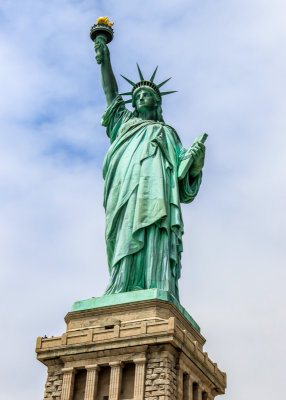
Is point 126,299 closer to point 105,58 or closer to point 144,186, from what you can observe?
point 144,186

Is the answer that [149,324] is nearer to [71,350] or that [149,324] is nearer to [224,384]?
[71,350]

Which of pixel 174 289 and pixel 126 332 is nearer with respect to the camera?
pixel 126 332

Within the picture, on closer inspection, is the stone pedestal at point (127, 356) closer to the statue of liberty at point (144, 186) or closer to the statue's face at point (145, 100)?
the statue of liberty at point (144, 186)

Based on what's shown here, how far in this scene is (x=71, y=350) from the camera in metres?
20.5

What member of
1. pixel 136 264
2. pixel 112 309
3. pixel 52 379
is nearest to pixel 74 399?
pixel 52 379

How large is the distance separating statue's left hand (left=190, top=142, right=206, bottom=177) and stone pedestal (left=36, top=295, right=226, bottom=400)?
4.66 metres

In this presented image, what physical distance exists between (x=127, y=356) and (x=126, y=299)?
5.49 ft

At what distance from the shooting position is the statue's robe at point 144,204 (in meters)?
22.1

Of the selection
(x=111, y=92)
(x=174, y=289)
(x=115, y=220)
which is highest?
(x=111, y=92)

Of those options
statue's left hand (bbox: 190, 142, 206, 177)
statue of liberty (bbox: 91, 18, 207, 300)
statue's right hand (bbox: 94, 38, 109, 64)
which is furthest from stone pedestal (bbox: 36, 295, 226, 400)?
statue's right hand (bbox: 94, 38, 109, 64)

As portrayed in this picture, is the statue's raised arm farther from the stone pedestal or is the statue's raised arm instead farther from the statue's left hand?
the stone pedestal

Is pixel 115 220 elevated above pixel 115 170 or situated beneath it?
situated beneath

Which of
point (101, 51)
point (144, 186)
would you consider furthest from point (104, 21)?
point (144, 186)

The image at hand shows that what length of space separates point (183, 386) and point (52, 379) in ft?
10.2
